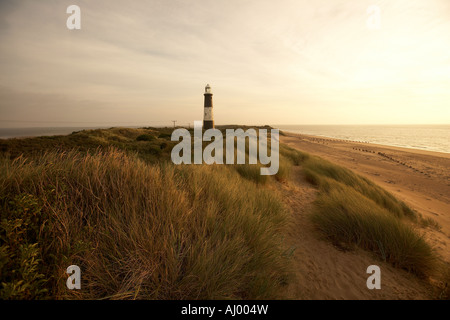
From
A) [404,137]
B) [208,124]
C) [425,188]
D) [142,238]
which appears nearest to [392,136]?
[404,137]

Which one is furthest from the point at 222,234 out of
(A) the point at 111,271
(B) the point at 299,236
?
(B) the point at 299,236

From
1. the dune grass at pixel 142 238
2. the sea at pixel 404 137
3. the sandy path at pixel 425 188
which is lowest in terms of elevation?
the sandy path at pixel 425 188

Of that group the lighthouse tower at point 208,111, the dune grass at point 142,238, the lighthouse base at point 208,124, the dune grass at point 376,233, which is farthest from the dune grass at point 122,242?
the lighthouse tower at point 208,111

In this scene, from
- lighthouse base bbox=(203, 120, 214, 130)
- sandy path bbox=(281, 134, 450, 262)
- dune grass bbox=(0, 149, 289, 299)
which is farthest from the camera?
lighthouse base bbox=(203, 120, 214, 130)

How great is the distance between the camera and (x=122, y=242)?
205cm

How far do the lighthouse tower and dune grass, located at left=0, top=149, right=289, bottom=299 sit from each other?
23.2 metres

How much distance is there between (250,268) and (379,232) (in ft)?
8.31

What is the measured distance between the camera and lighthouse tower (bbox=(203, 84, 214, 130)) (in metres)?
24.6

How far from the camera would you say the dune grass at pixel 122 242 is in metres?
1.60

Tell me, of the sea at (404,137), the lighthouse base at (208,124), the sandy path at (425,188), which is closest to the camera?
the sandy path at (425,188)

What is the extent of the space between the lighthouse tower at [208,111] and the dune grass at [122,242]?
2316 centimetres

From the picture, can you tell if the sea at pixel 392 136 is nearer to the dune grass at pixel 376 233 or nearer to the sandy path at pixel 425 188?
the sandy path at pixel 425 188

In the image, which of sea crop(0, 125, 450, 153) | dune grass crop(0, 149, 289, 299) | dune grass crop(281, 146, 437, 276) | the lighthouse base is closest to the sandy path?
dune grass crop(281, 146, 437, 276)

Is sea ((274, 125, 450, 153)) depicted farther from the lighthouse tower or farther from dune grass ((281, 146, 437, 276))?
dune grass ((281, 146, 437, 276))
